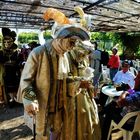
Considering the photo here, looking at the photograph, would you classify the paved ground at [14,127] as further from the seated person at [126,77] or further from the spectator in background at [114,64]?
the spectator in background at [114,64]

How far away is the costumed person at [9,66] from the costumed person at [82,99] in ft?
13.2

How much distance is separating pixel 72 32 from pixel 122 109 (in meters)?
2.02

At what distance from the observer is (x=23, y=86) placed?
2.42 meters

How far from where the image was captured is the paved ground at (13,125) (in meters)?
5.02

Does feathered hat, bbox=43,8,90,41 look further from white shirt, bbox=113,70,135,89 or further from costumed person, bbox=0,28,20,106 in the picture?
white shirt, bbox=113,70,135,89

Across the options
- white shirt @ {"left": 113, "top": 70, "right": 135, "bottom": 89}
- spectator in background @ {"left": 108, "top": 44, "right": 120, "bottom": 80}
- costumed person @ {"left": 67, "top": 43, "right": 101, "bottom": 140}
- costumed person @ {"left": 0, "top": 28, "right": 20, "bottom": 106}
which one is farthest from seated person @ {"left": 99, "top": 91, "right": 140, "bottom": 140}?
spectator in background @ {"left": 108, "top": 44, "right": 120, "bottom": 80}

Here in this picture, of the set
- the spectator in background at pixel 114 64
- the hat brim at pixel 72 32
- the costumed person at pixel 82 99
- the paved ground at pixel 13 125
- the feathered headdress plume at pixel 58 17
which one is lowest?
the paved ground at pixel 13 125

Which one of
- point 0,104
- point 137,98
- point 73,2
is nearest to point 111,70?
point 73,2

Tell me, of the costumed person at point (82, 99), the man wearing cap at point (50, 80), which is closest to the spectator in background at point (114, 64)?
the costumed person at point (82, 99)

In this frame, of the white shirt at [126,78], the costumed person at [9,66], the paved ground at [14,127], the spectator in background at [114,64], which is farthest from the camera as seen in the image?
the spectator in background at [114,64]

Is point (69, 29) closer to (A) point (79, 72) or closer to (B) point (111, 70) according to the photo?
(A) point (79, 72)

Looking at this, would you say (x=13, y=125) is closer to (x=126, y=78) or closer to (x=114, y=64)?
(x=126, y=78)

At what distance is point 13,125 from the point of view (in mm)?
5684

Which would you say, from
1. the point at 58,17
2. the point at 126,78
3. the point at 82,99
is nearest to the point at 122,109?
the point at 82,99
